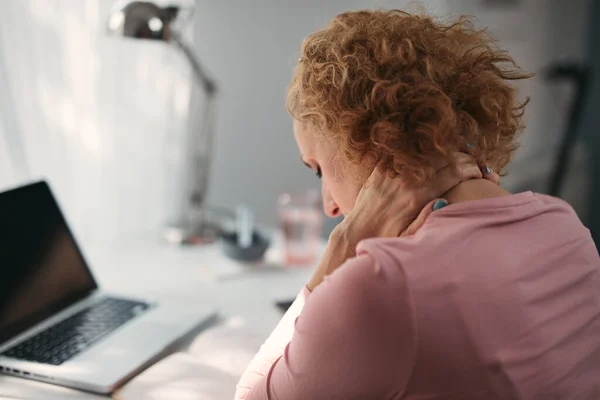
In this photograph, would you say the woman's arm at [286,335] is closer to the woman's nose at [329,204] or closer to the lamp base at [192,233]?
the woman's nose at [329,204]

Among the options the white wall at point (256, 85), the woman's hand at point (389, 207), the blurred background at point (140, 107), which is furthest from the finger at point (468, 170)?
the white wall at point (256, 85)

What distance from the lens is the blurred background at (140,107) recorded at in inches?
58.9

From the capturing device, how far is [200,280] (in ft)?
5.01

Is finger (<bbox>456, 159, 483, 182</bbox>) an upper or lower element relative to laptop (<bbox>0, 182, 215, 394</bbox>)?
upper

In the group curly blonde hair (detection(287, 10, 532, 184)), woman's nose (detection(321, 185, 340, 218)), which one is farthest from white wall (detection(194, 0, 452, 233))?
curly blonde hair (detection(287, 10, 532, 184))

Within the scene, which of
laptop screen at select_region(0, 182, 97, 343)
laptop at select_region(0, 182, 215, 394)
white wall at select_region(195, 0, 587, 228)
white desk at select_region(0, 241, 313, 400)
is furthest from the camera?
white wall at select_region(195, 0, 587, 228)

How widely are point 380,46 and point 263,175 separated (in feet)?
4.67

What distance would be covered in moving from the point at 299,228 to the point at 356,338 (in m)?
0.88

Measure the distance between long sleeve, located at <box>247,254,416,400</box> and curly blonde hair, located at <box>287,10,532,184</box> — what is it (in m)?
0.18

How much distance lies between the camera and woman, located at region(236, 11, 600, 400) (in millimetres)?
767

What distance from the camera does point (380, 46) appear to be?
886mm

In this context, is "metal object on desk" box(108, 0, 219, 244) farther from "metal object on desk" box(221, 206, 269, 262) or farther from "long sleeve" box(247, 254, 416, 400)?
"long sleeve" box(247, 254, 416, 400)

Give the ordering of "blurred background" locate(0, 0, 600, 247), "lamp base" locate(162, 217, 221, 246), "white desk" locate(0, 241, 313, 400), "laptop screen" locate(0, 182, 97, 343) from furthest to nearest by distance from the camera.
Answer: "lamp base" locate(162, 217, 221, 246), "blurred background" locate(0, 0, 600, 247), "white desk" locate(0, 241, 313, 400), "laptop screen" locate(0, 182, 97, 343)

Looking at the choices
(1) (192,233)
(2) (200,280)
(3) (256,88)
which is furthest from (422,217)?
(3) (256,88)
